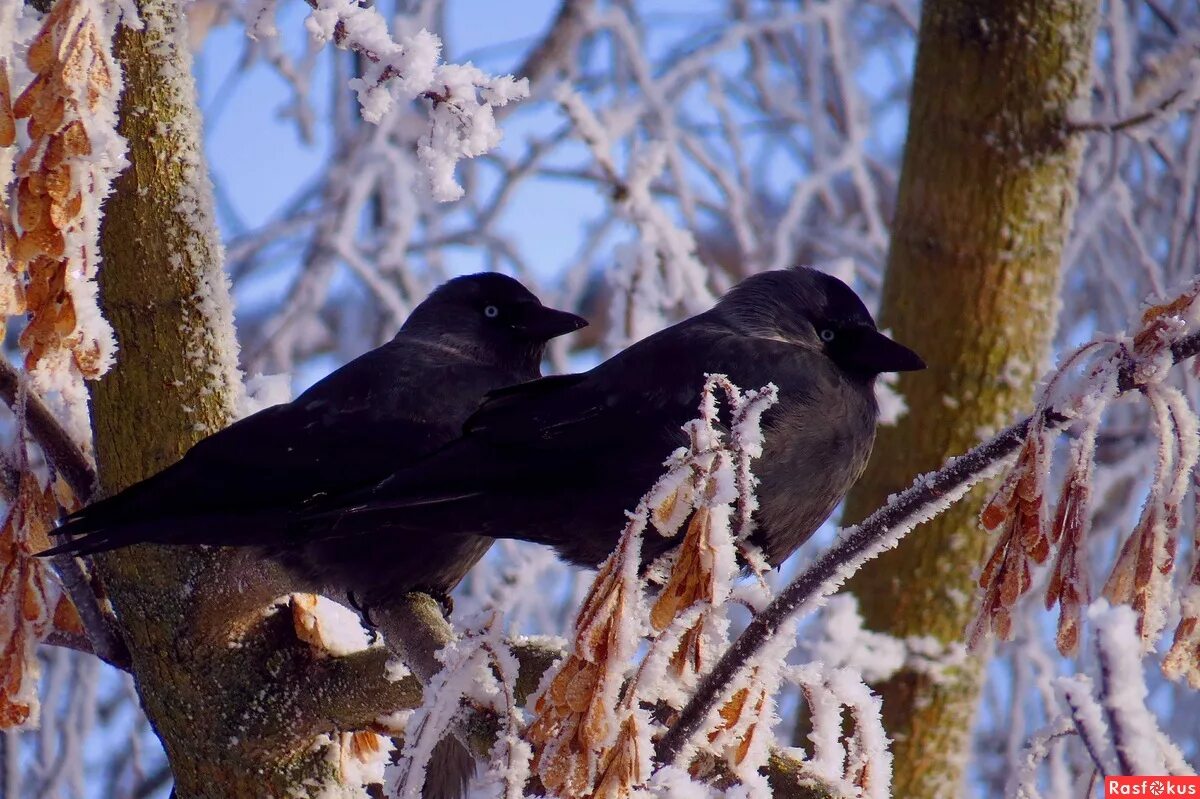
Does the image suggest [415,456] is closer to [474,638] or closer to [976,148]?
[474,638]

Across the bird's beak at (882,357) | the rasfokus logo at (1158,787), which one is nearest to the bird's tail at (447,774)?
the bird's beak at (882,357)

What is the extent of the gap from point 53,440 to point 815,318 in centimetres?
170

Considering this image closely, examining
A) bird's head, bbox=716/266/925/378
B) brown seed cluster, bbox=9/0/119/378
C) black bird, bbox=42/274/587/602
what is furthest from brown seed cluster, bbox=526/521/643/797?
bird's head, bbox=716/266/925/378

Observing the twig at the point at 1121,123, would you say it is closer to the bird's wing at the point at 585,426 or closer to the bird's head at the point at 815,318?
the bird's head at the point at 815,318

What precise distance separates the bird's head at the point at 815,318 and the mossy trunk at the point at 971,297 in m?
0.51

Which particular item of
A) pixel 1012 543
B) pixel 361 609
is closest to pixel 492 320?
pixel 361 609

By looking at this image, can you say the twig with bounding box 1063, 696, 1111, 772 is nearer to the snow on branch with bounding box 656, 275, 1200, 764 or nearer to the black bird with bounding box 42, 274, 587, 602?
the snow on branch with bounding box 656, 275, 1200, 764

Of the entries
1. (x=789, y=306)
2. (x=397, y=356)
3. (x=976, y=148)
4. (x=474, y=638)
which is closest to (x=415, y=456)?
(x=397, y=356)

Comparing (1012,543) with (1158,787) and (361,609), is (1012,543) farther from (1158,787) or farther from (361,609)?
(361,609)

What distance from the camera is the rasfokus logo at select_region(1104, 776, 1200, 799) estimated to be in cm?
133

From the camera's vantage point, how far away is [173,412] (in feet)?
7.91

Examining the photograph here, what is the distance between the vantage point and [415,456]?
287cm

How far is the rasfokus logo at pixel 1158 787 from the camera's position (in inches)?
52.5

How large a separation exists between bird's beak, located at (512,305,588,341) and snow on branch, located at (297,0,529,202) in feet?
5.20
